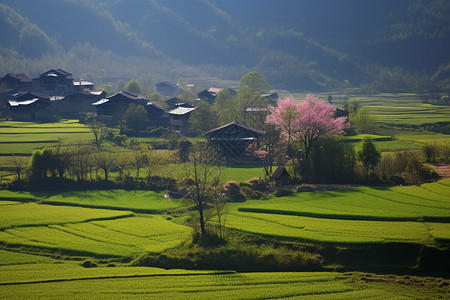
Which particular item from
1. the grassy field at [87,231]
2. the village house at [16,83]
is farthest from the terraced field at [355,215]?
the village house at [16,83]

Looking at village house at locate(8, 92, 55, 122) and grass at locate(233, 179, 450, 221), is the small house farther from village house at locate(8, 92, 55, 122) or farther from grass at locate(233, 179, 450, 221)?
A: grass at locate(233, 179, 450, 221)

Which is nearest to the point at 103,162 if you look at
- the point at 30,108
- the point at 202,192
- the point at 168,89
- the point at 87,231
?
the point at 87,231

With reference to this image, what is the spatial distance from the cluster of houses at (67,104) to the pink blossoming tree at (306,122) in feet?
75.1

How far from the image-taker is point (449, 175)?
38031mm

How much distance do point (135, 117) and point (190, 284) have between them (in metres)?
47.6

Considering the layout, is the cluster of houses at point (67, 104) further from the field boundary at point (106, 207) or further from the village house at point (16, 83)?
the field boundary at point (106, 207)

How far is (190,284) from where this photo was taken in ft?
67.6

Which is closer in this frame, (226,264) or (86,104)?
(226,264)

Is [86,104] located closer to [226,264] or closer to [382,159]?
[382,159]

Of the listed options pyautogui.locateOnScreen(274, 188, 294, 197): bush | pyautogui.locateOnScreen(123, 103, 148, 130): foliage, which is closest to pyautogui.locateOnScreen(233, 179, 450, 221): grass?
pyautogui.locateOnScreen(274, 188, 294, 197): bush

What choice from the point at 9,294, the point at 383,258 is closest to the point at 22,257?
the point at 9,294

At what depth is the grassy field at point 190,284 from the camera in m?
19.3

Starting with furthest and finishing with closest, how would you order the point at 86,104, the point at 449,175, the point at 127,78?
the point at 127,78 → the point at 86,104 → the point at 449,175

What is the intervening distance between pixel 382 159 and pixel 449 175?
Result: 5.82 metres
